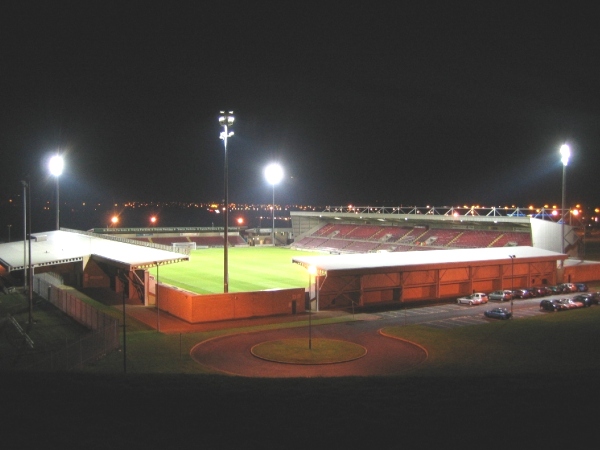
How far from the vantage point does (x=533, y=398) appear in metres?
11.0

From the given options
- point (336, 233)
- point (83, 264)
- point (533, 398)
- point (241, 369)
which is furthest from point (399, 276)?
point (336, 233)

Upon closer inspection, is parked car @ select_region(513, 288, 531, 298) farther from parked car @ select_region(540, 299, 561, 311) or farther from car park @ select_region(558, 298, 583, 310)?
parked car @ select_region(540, 299, 561, 311)

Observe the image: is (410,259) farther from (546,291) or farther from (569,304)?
(569,304)

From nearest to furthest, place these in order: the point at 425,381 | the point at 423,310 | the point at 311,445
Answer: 1. the point at 311,445
2. the point at 425,381
3. the point at 423,310

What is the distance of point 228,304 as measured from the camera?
1222 inches

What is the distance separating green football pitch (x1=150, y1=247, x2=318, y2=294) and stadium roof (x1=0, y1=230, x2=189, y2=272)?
4.27m

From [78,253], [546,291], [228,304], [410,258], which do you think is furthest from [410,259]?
[78,253]

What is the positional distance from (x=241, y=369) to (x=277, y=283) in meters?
23.8

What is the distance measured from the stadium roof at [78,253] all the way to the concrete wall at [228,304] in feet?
8.11

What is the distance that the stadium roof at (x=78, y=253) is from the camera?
35.2 m

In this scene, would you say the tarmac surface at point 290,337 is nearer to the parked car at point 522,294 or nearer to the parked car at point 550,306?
the parked car at point 550,306

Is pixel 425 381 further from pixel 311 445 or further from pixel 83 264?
pixel 83 264

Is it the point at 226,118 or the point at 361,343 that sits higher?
the point at 226,118

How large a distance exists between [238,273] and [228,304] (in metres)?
20.0
